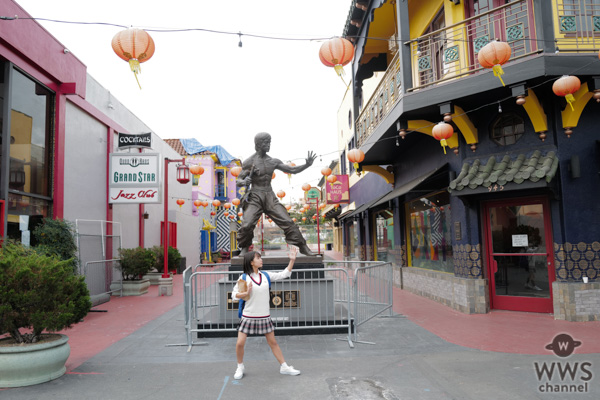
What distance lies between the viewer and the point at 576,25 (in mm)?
8125

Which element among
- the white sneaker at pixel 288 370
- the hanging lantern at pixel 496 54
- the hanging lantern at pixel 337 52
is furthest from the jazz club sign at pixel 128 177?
the hanging lantern at pixel 496 54

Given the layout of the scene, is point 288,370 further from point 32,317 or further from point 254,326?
point 32,317

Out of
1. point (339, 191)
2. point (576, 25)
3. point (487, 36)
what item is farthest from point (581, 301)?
point (339, 191)

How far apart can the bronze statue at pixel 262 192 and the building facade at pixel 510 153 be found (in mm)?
2922

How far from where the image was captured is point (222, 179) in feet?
116

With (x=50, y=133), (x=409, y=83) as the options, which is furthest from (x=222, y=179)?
(x=409, y=83)

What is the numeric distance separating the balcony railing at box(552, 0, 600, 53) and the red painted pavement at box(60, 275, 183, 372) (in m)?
9.94

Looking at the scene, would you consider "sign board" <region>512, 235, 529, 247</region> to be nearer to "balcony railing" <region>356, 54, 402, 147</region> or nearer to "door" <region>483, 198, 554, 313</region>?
"door" <region>483, 198, 554, 313</region>

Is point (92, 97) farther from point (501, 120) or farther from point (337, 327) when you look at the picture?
point (501, 120)

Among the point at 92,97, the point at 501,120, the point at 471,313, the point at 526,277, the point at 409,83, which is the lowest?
the point at 471,313

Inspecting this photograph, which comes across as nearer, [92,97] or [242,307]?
[242,307]

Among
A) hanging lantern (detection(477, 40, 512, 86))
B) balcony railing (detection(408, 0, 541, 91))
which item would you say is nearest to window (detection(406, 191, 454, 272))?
balcony railing (detection(408, 0, 541, 91))

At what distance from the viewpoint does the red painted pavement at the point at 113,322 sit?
22.2 feet

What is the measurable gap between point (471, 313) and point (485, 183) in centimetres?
293
